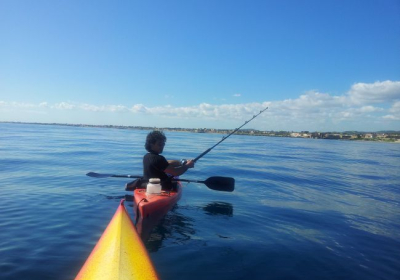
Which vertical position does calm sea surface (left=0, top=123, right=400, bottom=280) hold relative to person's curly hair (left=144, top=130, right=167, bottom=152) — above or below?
below

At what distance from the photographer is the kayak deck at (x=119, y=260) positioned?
285 centimetres

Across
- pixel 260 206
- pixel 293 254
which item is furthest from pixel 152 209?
pixel 260 206

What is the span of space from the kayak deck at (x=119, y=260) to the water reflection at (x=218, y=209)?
5.37 m

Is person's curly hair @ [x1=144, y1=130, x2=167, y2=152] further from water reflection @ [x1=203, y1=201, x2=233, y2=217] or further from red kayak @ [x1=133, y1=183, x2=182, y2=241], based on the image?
water reflection @ [x1=203, y1=201, x2=233, y2=217]

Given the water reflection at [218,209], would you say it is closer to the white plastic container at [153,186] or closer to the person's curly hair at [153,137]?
the white plastic container at [153,186]

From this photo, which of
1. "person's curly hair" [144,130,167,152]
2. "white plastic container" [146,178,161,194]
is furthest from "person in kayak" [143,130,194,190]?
"white plastic container" [146,178,161,194]

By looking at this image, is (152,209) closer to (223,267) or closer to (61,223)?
(223,267)

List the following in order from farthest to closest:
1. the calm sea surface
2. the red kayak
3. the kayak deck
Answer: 1. the red kayak
2. the calm sea surface
3. the kayak deck

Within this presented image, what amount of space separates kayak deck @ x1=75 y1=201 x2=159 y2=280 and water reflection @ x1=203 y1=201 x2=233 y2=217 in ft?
17.6

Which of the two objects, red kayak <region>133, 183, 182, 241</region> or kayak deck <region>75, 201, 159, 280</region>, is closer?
kayak deck <region>75, 201, 159, 280</region>

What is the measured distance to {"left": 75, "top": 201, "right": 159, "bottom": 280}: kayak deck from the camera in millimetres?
2850

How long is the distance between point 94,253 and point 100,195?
25.4ft

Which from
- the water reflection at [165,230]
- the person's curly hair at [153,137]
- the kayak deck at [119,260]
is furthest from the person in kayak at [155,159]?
the kayak deck at [119,260]

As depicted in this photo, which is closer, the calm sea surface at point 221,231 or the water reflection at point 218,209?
the calm sea surface at point 221,231
